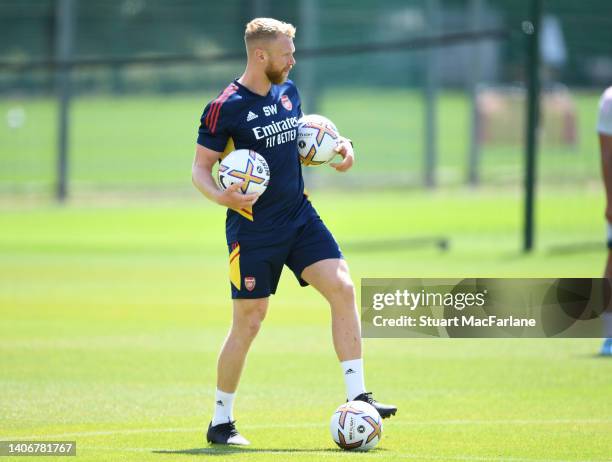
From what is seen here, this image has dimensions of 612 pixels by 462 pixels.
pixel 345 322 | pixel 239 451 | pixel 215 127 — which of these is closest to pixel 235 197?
pixel 215 127

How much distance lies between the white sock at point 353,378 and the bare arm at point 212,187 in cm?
116

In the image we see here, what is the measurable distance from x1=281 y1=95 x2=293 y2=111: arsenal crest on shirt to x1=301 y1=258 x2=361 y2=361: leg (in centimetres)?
103

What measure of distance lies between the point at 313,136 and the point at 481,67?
2739cm

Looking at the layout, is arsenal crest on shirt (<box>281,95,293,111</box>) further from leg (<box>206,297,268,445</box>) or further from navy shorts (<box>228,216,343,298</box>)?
leg (<box>206,297,268,445</box>)

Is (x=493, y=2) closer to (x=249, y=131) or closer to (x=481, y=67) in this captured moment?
(x=481, y=67)

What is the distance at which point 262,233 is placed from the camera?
310 inches

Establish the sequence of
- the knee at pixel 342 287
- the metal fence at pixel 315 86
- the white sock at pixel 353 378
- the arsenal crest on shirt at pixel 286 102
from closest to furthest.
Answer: the white sock at pixel 353 378, the knee at pixel 342 287, the arsenal crest on shirt at pixel 286 102, the metal fence at pixel 315 86

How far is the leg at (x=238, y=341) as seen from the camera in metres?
7.87

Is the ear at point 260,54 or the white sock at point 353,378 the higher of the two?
the ear at point 260,54

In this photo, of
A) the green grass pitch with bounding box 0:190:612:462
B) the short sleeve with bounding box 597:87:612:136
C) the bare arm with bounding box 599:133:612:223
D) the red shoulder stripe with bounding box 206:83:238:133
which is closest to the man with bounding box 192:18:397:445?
the red shoulder stripe with bounding box 206:83:238:133

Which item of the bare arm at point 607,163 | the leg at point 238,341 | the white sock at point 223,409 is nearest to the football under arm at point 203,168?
the leg at point 238,341

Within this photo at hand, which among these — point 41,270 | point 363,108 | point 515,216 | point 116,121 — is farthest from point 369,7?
point 41,270

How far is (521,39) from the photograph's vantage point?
20.2 meters

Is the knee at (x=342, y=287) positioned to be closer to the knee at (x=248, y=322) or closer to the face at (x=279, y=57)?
the knee at (x=248, y=322)
